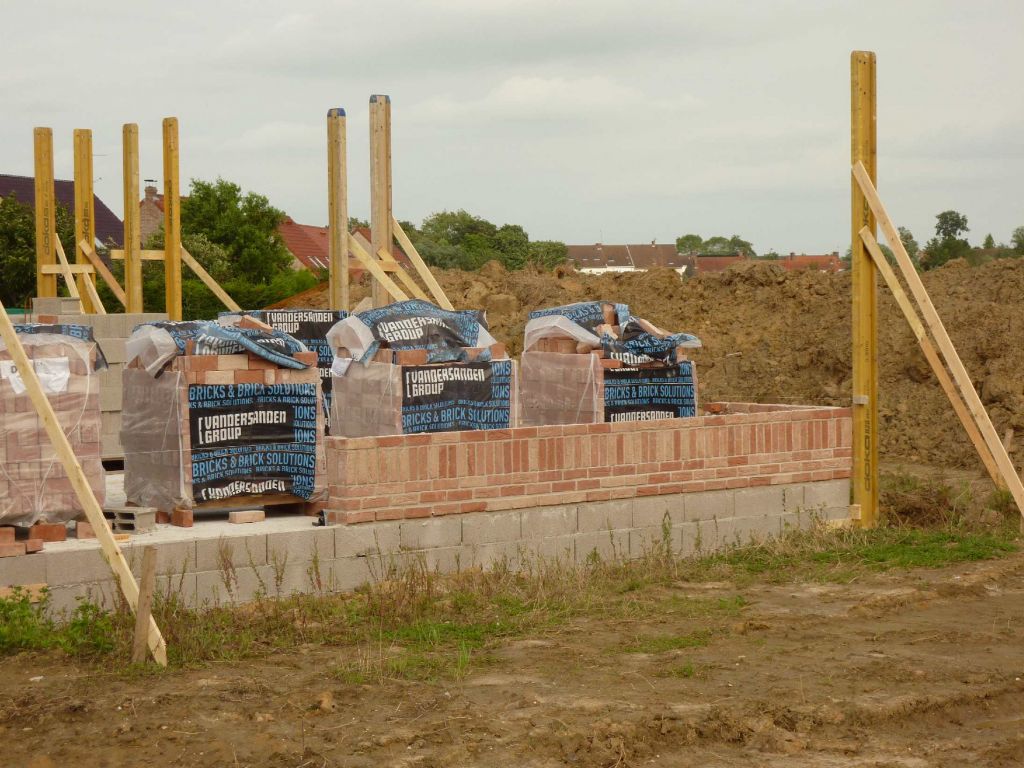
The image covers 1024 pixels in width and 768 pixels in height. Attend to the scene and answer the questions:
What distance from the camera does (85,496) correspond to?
6703 millimetres

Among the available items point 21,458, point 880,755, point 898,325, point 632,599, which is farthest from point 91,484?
point 898,325

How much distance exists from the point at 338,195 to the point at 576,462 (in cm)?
549

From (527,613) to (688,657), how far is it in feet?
4.33

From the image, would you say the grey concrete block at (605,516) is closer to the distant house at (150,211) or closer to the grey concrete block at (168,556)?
the grey concrete block at (168,556)

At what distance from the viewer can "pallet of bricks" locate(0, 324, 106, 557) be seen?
785 cm

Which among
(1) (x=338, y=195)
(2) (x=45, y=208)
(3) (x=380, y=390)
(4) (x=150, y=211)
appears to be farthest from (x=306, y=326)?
(4) (x=150, y=211)

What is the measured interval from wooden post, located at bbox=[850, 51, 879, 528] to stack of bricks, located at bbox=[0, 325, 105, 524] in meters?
6.44

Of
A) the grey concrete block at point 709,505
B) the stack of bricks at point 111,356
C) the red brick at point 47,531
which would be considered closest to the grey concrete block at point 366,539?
the red brick at point 47,531

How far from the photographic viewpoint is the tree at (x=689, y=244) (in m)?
98.3

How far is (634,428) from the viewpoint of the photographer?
389 inches

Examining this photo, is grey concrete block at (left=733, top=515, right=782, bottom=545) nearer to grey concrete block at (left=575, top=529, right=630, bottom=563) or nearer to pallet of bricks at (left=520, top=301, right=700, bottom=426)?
grey concrete block at (left=575, top=529, right=630, bottom=563)

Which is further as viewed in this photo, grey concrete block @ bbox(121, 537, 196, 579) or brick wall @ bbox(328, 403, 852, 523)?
brick wall @ bbox(328, 403, 852, 523)

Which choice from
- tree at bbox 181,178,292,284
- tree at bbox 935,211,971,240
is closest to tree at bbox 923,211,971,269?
tree at bbox 935,211,971,240

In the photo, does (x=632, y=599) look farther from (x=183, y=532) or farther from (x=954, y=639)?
(x=183, y=532)
